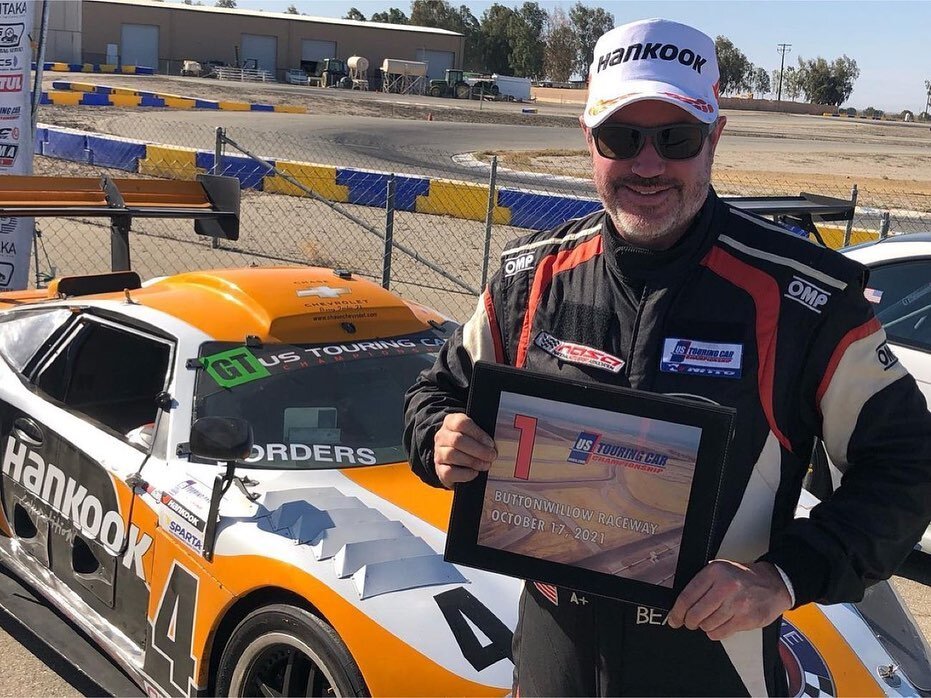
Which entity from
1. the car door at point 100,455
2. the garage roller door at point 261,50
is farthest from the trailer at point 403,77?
the car door at point 100,455

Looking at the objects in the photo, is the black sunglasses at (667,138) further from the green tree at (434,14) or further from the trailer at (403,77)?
the green tree at (434,14)

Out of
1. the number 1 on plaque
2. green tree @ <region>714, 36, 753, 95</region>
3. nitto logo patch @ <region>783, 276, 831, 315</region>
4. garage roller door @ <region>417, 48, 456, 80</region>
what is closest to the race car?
the number 1 on plaque

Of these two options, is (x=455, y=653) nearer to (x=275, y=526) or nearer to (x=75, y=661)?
(x=275, y=526)

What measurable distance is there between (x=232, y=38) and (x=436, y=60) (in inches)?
669

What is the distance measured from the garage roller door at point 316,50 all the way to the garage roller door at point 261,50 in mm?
2360

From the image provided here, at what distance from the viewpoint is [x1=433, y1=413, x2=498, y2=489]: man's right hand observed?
5.83ft

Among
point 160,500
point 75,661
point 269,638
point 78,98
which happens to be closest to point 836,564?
point 269,638

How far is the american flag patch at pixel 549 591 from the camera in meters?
1.90

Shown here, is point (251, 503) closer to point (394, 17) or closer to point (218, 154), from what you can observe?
point (218, 154)

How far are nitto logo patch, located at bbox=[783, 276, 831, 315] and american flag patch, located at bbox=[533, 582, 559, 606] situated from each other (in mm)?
704

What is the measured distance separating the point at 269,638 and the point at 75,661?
1069 mm

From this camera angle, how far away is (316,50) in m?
76.8

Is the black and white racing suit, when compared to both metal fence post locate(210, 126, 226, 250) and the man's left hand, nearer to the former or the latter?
the man's left hand

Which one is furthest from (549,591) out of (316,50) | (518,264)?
(316,50)
